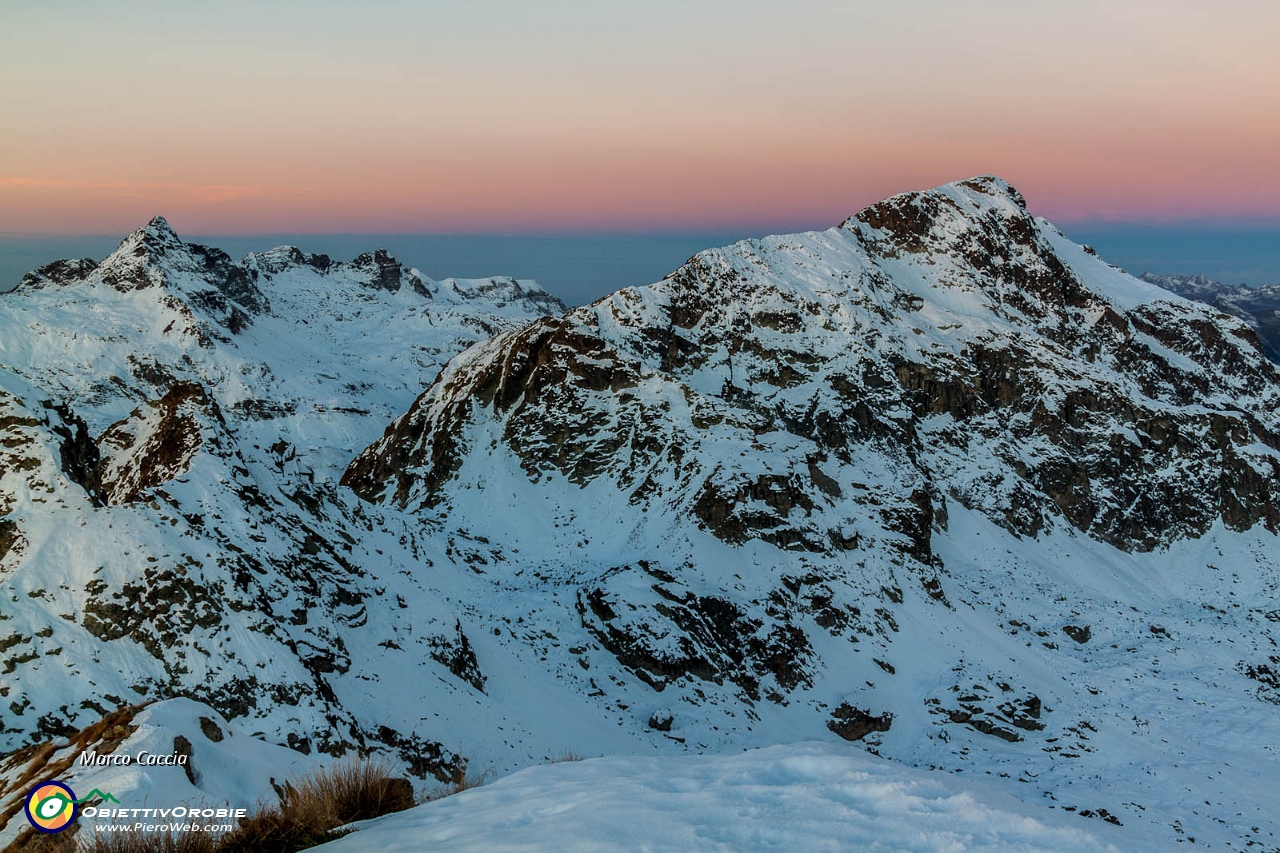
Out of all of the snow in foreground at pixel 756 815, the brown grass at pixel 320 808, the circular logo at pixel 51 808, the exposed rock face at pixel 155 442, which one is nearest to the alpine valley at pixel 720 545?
the snow in foreground at pixel 756 815

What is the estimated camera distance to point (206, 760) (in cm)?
713

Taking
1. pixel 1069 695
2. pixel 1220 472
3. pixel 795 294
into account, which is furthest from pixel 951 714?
pixel 1220 472

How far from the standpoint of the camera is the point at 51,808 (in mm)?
6195

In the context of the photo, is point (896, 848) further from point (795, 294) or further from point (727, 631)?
point (795, 294)

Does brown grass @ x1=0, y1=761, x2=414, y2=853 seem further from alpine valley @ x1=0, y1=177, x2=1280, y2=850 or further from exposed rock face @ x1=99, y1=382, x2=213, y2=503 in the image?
exposed rock face @ x1=99, y1=382, x2=213, y2=503

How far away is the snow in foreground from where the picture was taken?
5.31 metres

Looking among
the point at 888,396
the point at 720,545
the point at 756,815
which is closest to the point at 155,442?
the point at 720,545

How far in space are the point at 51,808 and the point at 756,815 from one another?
5759 mm

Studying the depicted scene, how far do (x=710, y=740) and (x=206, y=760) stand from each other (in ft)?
91.4

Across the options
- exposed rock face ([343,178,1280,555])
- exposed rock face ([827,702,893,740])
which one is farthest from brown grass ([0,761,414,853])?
exposed rock face ([343,178,1280,555])

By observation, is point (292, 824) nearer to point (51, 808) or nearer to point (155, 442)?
point (51, 808)

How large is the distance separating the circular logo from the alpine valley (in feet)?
1.11

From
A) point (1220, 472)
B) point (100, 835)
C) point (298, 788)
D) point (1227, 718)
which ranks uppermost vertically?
point (100, 835)

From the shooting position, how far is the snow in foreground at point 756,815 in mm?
5312
